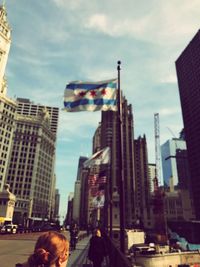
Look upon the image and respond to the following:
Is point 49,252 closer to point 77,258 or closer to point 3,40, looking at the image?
point 77,258

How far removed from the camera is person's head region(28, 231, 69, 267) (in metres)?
2.79

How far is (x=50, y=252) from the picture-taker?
2.89m

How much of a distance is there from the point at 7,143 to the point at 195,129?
124097 millimetres

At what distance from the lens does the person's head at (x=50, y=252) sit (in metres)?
2.79

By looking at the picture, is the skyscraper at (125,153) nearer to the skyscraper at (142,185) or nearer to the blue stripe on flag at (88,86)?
the skyscraper at (142,185)

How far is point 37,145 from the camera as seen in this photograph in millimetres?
138750

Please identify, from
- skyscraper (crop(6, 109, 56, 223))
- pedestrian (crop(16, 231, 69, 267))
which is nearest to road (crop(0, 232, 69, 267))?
pedestrian (crop(16, 231, 69, 267))

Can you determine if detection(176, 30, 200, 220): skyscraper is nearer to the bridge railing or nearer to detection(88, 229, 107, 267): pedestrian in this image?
the bridge railing

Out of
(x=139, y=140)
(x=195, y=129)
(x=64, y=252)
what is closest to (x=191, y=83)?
(x=195, y=129)

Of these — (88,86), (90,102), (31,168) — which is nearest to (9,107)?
(31,168)

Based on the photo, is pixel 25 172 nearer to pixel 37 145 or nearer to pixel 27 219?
pixel 37 145

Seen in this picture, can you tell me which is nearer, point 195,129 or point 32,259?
point 32,259

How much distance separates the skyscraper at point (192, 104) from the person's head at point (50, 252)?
170m

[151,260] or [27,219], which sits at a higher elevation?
[27,219]
